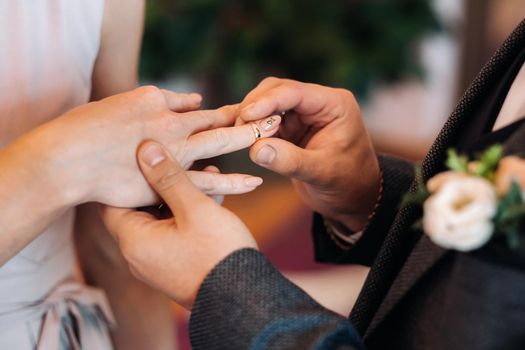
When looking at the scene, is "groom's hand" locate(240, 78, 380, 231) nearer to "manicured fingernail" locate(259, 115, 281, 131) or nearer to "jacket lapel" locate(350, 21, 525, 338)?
"manicured fingernail" locate(259, 115, 281, 131)

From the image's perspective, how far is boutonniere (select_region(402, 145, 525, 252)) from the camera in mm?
529

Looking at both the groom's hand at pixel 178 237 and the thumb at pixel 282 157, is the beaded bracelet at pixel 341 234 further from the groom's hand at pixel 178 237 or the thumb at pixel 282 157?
the groom's hand at pixel 178 237

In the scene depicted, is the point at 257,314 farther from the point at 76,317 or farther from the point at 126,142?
the point at 76,317

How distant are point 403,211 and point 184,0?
206 centimetres

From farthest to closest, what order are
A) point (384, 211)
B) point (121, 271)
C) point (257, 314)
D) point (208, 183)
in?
point (121, 271) < point (384, 211) < point (208, 183) < point (257, 314)

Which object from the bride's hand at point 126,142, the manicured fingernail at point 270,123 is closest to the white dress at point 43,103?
the bride's hand at point 126,142

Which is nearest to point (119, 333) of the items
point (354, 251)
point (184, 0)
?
point (354, 251)

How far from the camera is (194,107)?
0.95 metres

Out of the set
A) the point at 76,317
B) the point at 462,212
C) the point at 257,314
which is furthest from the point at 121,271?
the point at 462,212

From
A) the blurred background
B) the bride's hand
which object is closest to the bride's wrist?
the bride's hand

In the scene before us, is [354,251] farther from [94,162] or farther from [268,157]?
[94,162]

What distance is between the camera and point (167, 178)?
31.5 inches

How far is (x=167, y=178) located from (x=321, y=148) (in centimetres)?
28

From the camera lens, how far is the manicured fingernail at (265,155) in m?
0.90
